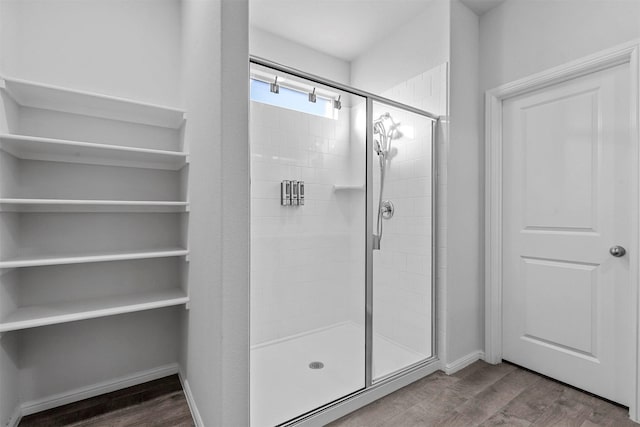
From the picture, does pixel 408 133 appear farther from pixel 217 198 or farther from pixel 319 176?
pixel 217 198

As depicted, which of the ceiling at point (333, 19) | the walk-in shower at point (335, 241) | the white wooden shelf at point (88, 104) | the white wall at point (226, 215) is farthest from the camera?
the ceiling at point (333, 19)

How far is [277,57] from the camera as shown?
2730 mm

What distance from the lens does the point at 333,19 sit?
253cm

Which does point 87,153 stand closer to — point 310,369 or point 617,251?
point 310,369

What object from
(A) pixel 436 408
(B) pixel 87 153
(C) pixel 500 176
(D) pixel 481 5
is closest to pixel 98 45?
(B) pixel 87 153

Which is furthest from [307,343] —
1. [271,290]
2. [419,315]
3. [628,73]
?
[628,73]

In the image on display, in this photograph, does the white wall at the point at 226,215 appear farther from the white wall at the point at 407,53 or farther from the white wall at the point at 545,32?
the white wall at the point at 545,32

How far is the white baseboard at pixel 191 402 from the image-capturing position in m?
1.62

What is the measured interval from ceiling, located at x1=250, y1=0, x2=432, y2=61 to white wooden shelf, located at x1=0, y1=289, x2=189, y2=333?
2.17 meters

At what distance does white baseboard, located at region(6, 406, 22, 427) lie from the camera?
1587 millimetres

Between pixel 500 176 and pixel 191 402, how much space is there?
251 cm

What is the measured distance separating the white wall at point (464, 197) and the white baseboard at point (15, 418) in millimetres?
2502

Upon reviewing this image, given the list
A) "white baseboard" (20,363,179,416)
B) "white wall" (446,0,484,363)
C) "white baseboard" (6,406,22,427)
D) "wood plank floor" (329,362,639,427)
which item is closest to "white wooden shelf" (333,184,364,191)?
"white wall" (446,0,484,363)

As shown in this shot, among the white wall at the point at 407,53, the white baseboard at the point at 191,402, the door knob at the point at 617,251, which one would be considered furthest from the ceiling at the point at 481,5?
the white baseboard at the point at 191,402
